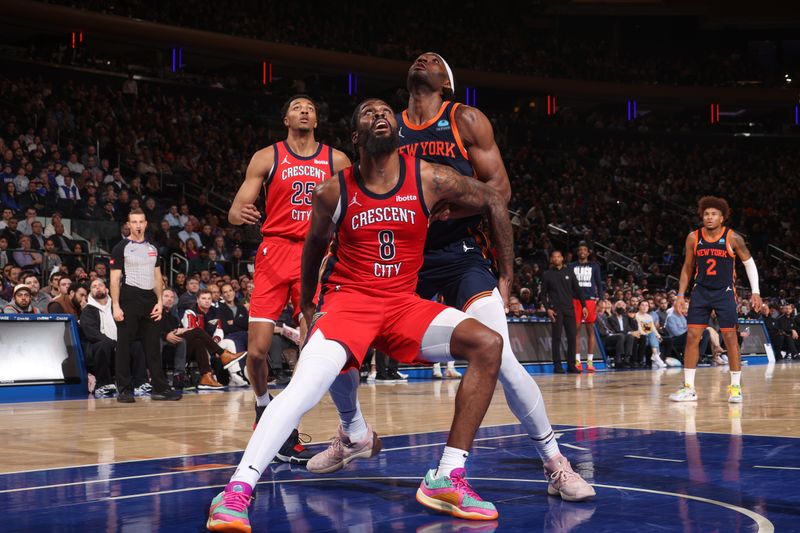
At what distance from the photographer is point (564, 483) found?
4281 mm

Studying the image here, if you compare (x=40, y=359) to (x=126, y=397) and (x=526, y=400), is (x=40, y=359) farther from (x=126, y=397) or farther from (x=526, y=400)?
(x=526, y=400)

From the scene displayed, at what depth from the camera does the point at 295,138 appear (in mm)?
6137

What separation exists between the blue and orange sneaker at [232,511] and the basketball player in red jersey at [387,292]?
0.37m

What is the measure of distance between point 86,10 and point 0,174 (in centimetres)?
947

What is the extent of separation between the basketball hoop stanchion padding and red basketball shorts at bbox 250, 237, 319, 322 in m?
5.81

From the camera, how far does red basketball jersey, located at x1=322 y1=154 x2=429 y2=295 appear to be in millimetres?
4195

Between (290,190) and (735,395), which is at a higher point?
(290,190)

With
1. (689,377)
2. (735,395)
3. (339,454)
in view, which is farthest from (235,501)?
(689,377)

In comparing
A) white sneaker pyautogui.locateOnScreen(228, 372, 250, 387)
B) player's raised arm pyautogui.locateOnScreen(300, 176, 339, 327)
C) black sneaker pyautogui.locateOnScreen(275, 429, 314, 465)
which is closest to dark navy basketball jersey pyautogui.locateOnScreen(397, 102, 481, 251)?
player's raised arm pyautogui.locateOnScreen(300, 176, 339, 327)

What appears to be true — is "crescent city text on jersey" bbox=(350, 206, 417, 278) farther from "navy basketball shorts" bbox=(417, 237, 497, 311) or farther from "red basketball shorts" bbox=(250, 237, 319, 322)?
"red basketball shorts" bbox=(250, 237, 319, 322)

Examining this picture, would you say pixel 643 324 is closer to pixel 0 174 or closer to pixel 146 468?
pixel 0 174

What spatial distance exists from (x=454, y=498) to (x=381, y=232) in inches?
46.8

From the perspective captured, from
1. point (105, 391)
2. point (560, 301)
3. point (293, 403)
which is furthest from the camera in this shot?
point (560, 301)

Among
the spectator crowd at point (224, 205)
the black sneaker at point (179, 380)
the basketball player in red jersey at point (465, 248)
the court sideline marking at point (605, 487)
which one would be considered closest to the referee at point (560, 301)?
the spectator crowd at point (224, 205)
